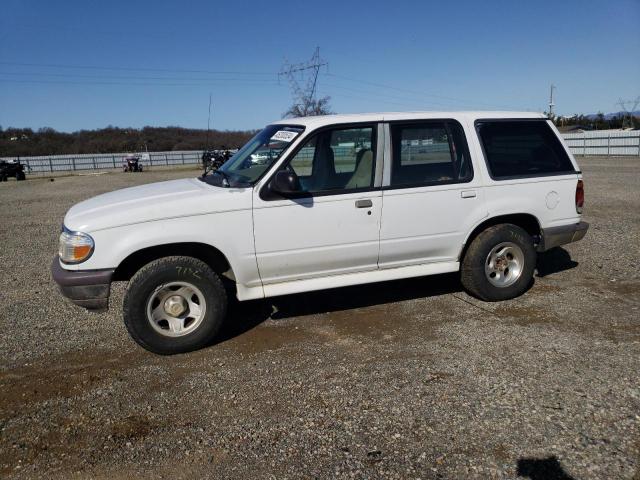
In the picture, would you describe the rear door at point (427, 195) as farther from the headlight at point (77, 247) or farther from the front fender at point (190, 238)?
the headlight at point (77, 247)

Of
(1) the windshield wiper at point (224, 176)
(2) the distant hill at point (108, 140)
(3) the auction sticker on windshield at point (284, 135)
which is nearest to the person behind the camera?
(1) the windshield wiper at point (224, 176)

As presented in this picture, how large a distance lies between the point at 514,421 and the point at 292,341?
2.01m

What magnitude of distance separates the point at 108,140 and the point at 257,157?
10089 centimetres

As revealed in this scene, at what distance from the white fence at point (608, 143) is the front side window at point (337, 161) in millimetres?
33740

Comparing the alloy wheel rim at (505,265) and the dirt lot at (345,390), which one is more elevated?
the alloy wheel rim at (505,265)

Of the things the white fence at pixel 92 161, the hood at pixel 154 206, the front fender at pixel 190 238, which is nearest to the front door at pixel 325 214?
the front fender at pixel 190 238

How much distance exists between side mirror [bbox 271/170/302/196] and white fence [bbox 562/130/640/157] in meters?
34.6

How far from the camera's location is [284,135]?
15.2 feet

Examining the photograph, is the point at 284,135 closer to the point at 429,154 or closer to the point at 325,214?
the point at 325,214

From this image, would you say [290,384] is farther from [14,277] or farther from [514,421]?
[14,277]

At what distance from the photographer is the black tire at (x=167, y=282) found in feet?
13.2

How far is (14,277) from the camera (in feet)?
22.4

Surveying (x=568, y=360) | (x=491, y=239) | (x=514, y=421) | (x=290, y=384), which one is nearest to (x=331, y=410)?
(x=290, y=384)

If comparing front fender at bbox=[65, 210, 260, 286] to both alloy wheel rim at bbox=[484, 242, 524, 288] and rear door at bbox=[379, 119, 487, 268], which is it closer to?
rear door at bbox=[379, 119, 487, 268]
